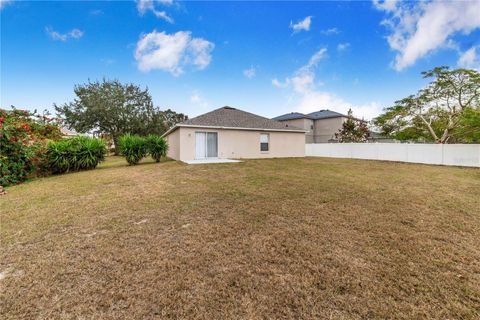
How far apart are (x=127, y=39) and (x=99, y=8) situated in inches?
105

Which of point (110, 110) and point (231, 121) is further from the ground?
point (110, 110)

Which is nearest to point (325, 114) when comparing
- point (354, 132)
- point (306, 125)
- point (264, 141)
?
point (306, 125)

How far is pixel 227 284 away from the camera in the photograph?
6.48 feet

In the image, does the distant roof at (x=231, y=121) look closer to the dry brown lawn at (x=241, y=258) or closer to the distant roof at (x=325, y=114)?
the dry brown lawn at (x=241, y=258)

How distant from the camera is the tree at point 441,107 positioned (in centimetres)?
1459

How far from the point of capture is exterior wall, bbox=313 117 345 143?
28.0 metres

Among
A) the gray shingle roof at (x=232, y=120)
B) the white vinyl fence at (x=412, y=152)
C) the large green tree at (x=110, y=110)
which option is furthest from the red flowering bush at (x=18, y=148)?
the white vinyl fence at (x=412, y=152)

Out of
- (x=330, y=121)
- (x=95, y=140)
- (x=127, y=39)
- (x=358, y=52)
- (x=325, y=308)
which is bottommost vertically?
(x=325, y=308)

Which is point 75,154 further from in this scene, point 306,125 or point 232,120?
point 306,125

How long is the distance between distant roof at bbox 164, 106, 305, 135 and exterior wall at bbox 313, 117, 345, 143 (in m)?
14.7

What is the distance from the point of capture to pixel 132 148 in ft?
39.6

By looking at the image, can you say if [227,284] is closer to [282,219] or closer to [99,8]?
[282,219]

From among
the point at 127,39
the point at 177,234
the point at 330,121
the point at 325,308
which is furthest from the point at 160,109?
the point at 325,308

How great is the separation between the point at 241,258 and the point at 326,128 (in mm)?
30457
